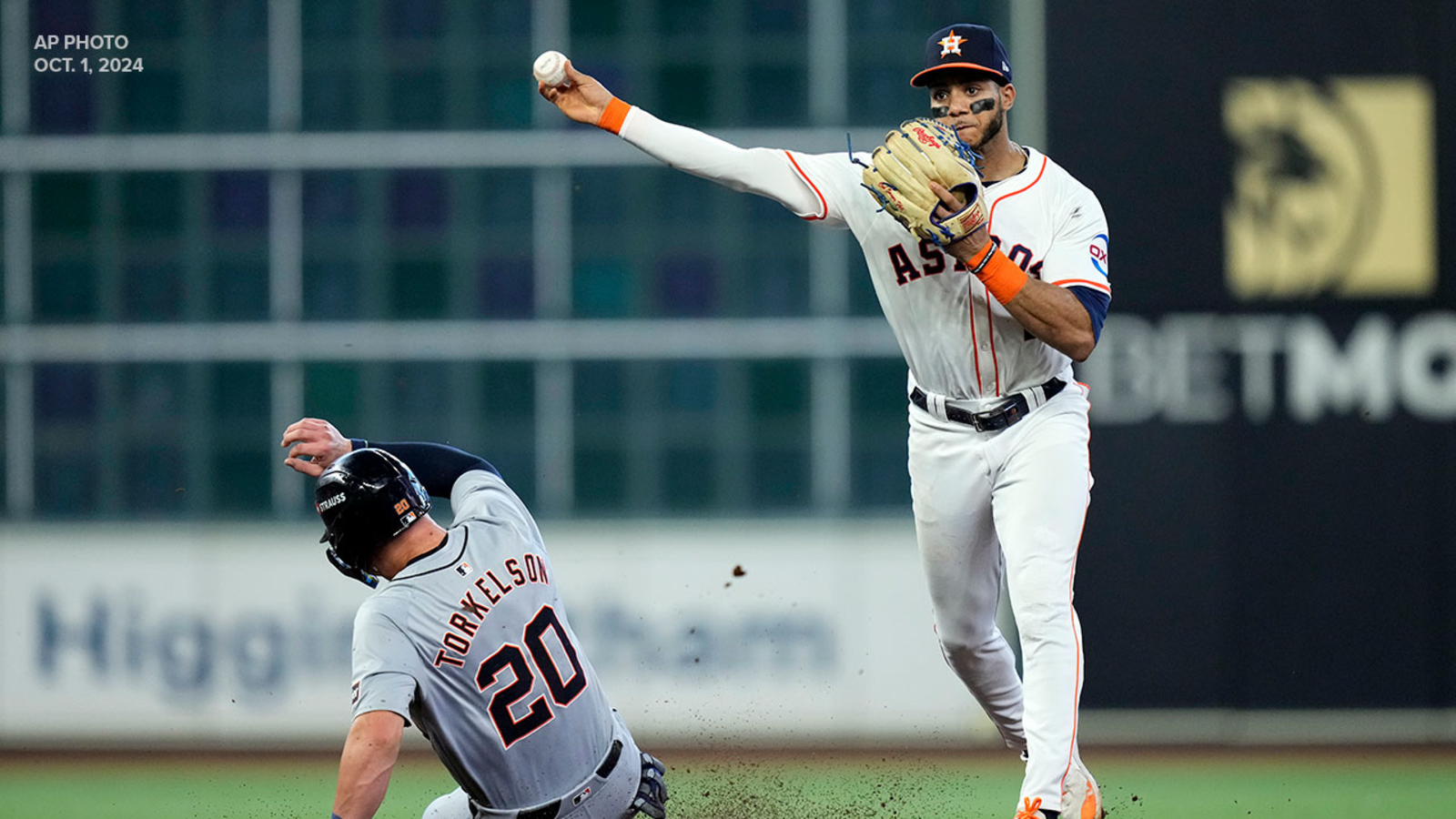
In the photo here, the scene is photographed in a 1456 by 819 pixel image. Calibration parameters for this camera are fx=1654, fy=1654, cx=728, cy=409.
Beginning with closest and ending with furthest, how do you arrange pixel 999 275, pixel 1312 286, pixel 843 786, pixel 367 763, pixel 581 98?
pixel 367 763 < pixel 999 275 < pixel 581 98 < pixel 843 786 < pixel 1312 286

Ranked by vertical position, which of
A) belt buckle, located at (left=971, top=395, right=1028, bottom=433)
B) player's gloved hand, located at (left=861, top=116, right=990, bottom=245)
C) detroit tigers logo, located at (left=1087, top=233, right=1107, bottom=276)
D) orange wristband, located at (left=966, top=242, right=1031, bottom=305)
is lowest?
belt buckle, located at (left=971, top=395, right=1028, bottom=433)

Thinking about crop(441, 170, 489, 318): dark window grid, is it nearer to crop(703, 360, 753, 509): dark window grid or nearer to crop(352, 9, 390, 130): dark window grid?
crop(352, 9, 390, 130): dark window grid

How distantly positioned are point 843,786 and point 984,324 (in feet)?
13.1

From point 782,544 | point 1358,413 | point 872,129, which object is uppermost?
point 872,129

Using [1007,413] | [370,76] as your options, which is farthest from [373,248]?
[1007,413]

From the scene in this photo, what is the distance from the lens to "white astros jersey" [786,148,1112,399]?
4.46 metres

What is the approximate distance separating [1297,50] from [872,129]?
100 inches

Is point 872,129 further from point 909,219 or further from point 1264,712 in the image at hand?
point 909,219

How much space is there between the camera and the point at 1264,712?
971 cm

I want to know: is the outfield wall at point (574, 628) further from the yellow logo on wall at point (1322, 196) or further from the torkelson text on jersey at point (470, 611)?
the torkelson text on jersey at point (470, 611)

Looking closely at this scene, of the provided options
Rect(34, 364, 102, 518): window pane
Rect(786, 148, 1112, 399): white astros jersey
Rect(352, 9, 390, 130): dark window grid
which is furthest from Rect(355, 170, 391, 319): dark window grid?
Rect(786, 148, 1112, 399): white astros jersey

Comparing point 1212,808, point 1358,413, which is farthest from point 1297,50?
point 1212,808

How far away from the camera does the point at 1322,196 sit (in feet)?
32.3

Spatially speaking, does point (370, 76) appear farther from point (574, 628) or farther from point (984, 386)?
point (984, 386)
